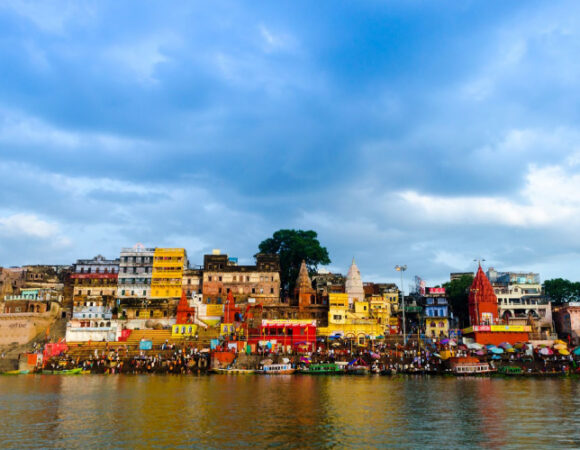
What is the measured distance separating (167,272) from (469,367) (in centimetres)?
3978

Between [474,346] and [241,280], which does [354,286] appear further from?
[474,346]

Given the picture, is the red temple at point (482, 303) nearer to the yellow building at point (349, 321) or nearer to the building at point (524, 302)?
the building at point (524, 302)

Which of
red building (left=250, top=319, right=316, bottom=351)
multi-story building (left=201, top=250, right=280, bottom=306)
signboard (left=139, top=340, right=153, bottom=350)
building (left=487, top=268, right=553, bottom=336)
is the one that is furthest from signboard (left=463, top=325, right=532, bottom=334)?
signboard (left=139, top=340, right=153, bottom=350)

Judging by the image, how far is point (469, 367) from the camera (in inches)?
1865

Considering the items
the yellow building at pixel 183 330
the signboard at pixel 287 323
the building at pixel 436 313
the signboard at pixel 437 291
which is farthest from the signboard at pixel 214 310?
the signboard at pixel 437 291

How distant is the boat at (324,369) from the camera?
48078 millimetres

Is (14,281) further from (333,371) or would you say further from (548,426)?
(548,426)

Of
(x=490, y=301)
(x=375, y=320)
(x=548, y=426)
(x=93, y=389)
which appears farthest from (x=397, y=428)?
(x=490, y=301)

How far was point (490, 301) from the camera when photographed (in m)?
66.4

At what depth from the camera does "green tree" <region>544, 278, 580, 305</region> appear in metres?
73.0

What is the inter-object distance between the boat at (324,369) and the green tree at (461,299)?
98.5 feet

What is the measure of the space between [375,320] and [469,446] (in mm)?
48573

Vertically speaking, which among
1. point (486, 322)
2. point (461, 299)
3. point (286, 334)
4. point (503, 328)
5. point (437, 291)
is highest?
point (437, 291)

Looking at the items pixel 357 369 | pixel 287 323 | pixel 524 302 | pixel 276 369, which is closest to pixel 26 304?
pixel 287 323
